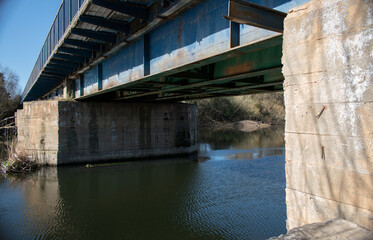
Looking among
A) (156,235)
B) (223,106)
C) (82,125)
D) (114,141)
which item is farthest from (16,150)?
(223,106)

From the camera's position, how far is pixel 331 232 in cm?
325

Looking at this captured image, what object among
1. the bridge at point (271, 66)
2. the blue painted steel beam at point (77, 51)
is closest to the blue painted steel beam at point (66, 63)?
the bridge at point (271, 66)

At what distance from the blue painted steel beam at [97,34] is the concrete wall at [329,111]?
8.31m

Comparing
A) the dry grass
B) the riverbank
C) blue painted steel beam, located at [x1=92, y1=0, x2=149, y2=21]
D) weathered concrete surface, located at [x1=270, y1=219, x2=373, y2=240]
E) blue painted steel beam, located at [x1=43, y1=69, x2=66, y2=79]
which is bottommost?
the dry grass

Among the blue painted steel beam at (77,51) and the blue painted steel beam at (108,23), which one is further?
the blue painted steel beam at (77,51)

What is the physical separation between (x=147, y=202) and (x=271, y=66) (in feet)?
23.0

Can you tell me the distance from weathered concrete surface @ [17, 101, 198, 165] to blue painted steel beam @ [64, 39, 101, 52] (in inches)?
255

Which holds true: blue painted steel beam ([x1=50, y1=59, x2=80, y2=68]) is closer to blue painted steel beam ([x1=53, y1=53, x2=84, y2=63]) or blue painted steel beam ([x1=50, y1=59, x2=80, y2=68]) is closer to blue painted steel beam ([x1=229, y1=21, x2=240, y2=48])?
blue painted steel beam ([x1=53, y1=53, x2=84, y2=63])

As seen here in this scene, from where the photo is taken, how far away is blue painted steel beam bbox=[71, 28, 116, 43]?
1067cm

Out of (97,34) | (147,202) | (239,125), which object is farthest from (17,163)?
(239,125)

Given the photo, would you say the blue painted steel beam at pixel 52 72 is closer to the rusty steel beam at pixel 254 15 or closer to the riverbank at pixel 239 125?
the rusty steel beam at pixel 254 15

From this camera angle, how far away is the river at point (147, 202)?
8.50m

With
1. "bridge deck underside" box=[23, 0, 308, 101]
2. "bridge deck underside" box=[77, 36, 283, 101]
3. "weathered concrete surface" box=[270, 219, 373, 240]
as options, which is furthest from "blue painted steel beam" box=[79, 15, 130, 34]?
"weathered concrete surface" box=[270, 219, 373, 240]

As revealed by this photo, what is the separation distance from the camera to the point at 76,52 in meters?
13.6
